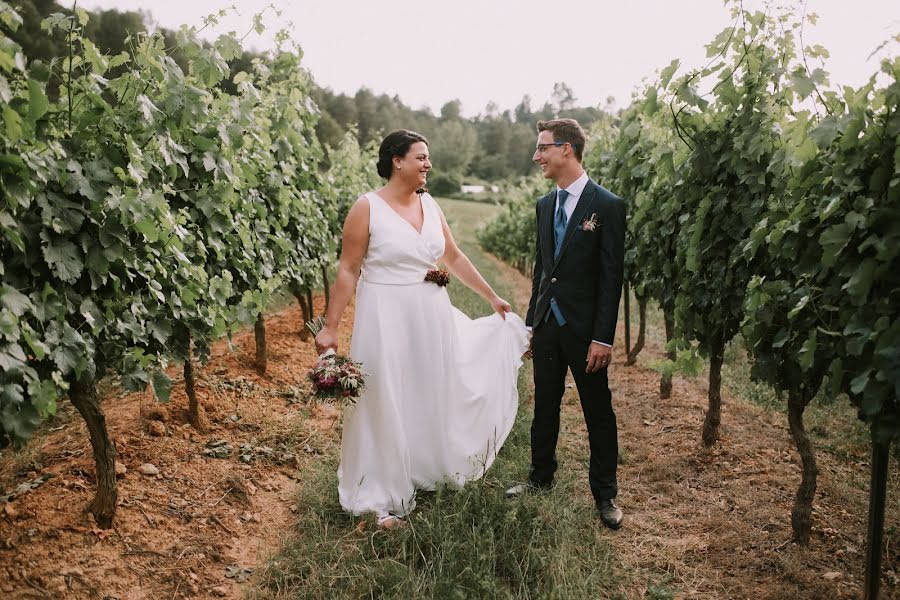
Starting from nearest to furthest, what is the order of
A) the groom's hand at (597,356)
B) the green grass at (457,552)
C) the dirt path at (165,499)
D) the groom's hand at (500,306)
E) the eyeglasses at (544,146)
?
the green grass at (457,552)
the dirt path at (165,499)
the groom's hand at (597,356)
the eyeglasses at (544,146)
the groom's hand at (500,306)

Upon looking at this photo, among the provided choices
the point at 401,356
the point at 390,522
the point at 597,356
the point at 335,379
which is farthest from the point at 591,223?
the point at 390,522

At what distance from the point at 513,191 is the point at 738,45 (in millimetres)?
20757

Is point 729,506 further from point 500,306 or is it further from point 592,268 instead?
point 500,306

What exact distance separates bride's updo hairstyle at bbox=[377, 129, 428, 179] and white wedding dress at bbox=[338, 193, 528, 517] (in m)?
0.22

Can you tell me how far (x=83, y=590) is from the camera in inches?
118

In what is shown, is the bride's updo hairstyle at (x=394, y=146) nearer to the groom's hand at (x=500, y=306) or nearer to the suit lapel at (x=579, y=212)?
the suit lapel at (x=579, y=212)

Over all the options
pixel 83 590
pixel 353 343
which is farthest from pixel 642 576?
pixel 83 590

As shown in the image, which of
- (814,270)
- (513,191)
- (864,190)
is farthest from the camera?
(513,191)

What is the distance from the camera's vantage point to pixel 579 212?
11.9 feet

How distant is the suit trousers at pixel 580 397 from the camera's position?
3.72 meters

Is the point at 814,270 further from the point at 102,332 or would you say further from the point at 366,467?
the point at 102,332

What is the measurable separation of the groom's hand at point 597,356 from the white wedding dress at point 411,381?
652mm

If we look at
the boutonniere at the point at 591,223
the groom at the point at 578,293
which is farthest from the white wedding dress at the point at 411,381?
the boutonniere at the point at 591,223

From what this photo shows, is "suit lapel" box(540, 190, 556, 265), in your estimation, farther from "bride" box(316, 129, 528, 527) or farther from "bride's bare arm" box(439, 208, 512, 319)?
"bride" box(316, 129, 528, 527)
